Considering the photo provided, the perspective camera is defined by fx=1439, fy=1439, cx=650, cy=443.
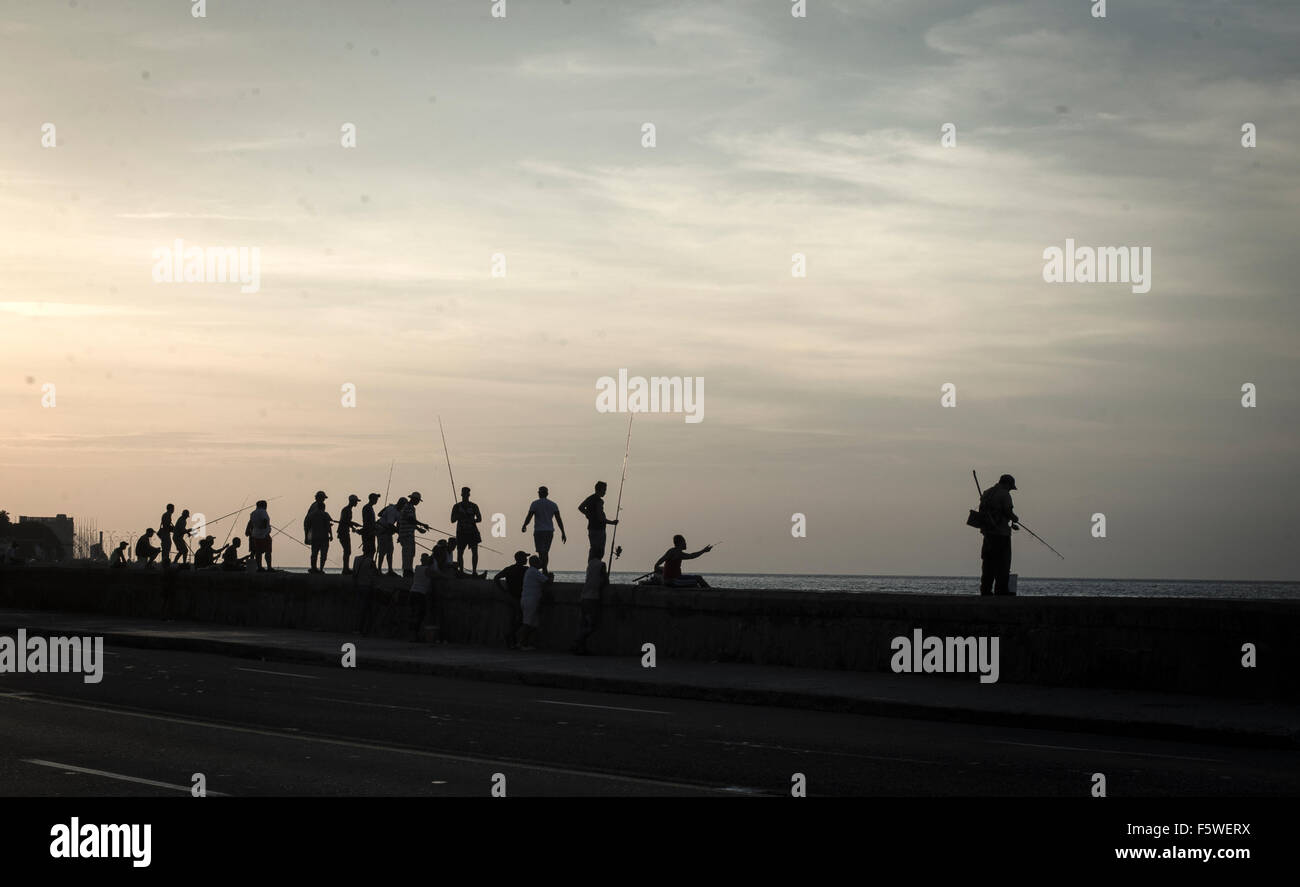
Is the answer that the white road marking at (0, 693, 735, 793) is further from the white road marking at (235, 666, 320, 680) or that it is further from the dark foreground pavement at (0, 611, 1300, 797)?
the white road marking at (235, 666, 320, 680)

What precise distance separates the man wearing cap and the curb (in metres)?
3.96

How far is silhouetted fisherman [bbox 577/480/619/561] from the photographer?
23.8 m

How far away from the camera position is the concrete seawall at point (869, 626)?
16.6 metres

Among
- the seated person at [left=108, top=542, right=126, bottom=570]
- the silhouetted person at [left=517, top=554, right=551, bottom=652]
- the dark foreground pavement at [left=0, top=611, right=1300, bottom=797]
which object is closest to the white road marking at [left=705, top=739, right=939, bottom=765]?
the dark foreground pavement at [left=0, top=611, right=1300, bottom=797]

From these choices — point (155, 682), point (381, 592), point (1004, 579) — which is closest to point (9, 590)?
point (381, 592)

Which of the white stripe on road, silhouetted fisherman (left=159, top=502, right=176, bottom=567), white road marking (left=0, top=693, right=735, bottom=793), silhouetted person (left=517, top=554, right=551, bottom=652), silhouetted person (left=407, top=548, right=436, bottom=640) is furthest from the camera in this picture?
silhouetted fisherman (left=159, top=502, right=176, bottom=567)

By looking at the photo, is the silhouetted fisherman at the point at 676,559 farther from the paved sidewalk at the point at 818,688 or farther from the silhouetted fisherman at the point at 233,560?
the silhouetted fisherman at the point at 233,560

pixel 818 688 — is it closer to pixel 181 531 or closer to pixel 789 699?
pixel 789 699

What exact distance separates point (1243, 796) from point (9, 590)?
3461 cm

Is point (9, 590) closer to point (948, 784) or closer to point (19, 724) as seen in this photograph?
point (19, 724)

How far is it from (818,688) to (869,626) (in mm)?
2637

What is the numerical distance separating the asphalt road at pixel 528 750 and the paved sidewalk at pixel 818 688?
0.43 m

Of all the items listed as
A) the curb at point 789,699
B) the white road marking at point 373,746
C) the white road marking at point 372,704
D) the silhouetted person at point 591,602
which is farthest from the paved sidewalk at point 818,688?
the white road marking at point 373,746

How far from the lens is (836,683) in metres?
18.1
